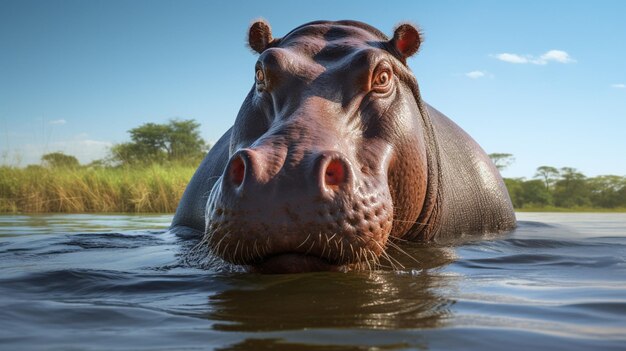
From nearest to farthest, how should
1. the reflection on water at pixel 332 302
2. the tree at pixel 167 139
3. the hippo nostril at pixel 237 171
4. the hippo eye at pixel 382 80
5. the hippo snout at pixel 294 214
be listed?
the reflection on water at pixel 332 302
the hippo snout at pixel 294 214
the hippo nostril at pixel 237 171
the hippo eye at pixel 382 80
the tree at pixel 167 139

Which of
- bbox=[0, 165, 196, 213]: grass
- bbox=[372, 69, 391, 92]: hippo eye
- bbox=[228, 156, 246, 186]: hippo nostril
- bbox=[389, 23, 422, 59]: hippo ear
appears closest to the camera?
bbox=[228, 156, 246, 186]: hippo nostril

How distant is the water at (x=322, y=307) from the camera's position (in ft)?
5.28

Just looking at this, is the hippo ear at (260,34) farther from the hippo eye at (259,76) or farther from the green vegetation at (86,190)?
the green vegetation at (86,190)

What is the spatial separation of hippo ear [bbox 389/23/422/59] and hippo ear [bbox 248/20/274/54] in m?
0.89

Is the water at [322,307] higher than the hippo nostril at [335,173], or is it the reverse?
the hippo nostril at [335,173]

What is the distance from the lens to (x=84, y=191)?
17.4 metres

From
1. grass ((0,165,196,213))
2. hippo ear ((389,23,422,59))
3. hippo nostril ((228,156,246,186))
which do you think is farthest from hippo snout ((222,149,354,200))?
grass ((0,165,196,213))

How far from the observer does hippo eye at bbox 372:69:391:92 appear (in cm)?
366

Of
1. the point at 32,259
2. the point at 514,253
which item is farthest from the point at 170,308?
the point at 514,253

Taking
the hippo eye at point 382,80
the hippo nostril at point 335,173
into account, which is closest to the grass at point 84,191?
the hippo eye at point 382,80

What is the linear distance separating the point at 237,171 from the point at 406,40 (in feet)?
6.72

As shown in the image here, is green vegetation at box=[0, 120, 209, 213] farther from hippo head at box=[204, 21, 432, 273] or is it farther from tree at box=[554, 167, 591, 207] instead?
tree at box=[554, 167, 591, 207]

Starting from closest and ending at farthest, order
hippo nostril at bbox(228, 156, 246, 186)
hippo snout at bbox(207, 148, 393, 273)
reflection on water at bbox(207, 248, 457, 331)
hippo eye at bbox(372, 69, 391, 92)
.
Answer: reflection on water at bbox(207, 248, 457, 331)
hippo snout at bbox(207, 148, 393, 273)
hippo nostril at bbox(228, 156, 246, 186)
hippo eye at bbox(372, 69, 391, 92)

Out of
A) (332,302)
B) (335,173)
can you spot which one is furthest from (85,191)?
(332,302)
